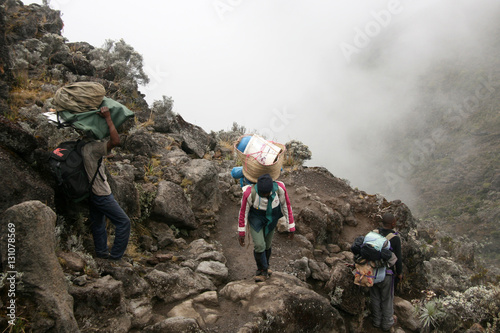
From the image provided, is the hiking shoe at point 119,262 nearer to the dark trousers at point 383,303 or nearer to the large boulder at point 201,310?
the large boulder at point 201,310

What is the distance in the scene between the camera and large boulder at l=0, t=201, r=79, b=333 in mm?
2760

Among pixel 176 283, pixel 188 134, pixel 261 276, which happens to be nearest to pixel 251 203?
pixel 261 276

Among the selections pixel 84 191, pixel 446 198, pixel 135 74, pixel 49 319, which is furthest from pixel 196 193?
pixel 446 198

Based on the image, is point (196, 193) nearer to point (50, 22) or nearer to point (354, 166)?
point (50, 22)

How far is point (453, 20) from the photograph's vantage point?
13412 centimetres

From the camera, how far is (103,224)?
4.43 meters

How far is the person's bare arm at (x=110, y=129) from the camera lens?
399cm

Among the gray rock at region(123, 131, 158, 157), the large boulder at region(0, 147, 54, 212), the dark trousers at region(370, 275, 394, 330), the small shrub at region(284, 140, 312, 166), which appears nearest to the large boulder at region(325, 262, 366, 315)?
the dark trousers at region(370, 275, 394, 330)

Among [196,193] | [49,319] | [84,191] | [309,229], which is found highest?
[309,229]

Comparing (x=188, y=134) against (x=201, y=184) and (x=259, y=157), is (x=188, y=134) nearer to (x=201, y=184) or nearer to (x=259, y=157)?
(x=201, y=184)

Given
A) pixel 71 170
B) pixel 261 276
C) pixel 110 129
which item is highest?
pixel 110 129

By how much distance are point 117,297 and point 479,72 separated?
107251mm

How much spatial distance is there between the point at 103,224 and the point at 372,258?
13.5ft

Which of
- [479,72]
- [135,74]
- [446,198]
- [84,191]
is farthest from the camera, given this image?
[479,72]
